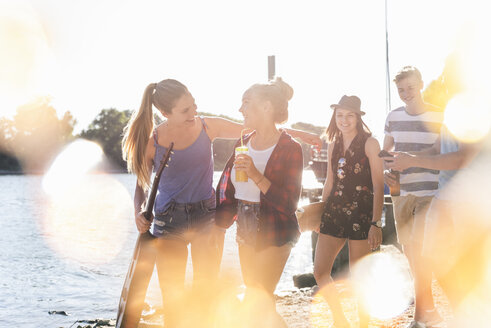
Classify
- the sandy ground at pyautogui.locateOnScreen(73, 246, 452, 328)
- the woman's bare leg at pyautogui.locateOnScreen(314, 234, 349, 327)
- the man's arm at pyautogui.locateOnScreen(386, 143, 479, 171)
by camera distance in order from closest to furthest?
the man's arm at pyautogui.locateOnScreen(386, 143, 479, 171), the woman's bare leg at pyautogui.locateOnScreen(314, 234, 349, 327), the sandy ground at pyautogui.locateOnScreen(73, 246, 452, 328)

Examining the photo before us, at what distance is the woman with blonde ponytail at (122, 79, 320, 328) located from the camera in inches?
146

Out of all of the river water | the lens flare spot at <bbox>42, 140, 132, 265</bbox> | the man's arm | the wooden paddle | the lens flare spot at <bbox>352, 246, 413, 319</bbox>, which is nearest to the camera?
the man's arm

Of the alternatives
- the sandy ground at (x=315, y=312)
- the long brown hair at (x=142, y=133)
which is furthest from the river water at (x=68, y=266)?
the long brown hair at (x=142, y=133)

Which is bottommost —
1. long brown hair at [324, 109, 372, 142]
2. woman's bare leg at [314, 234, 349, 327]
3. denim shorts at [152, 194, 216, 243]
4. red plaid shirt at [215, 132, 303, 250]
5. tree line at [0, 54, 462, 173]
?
tree line at [0, 54, 462, 173]

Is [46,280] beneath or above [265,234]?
beneath

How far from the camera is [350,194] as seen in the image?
4.01 m

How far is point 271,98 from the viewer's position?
3.25m

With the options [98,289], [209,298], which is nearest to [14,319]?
[98,289]

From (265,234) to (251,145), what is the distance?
2.01 feet

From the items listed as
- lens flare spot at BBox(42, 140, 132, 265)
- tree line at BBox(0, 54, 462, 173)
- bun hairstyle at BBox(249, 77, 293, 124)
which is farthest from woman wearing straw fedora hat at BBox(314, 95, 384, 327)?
tree line at BBox(0, 54, 462, 173)

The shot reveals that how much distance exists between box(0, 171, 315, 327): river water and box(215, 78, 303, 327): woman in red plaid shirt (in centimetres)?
609

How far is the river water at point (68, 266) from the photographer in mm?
11164

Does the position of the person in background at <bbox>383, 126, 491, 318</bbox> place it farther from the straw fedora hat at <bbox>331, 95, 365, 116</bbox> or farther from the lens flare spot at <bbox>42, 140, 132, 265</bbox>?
the lens flare spot at <bbox>42, 140, 132, 265</bbox>

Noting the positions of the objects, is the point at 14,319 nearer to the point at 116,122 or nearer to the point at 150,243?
the point at 150,243
